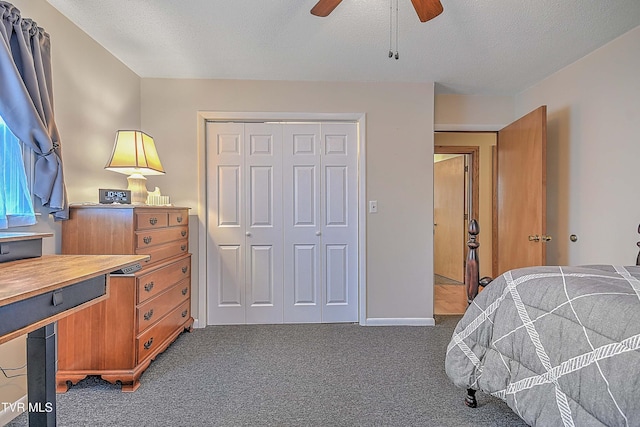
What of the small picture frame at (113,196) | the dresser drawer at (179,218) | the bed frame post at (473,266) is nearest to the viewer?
the bed frame post at (473,266)

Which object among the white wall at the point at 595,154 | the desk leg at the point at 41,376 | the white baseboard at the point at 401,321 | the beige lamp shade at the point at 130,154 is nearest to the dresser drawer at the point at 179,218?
the beige lamp shade at the point at 130,154

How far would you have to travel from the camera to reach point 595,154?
2.59 metres

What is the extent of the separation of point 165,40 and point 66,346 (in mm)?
2111

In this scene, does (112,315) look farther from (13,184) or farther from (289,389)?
(289,389)

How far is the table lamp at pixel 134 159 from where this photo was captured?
7.61 ft

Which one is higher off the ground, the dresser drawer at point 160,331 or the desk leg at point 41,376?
the desk leg at point 41,376

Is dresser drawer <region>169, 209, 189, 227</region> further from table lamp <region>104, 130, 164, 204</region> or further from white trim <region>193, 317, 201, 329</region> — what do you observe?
white trim <region>193, 317, 201, 329</region>

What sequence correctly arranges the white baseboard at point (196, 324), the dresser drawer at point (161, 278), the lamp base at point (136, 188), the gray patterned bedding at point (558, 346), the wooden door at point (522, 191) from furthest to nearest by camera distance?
1. the white baseboard at point (196, 324)
2. the wooden door at point (522, 191)
3. the lamp base at point (136, 188)
4. the dresser drawer at point (161, 278)
5. the gray patterned bedding at point (558, 346)

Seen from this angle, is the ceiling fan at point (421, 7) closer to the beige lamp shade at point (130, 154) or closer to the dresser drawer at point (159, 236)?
the beige lamp shade at point (130, 154)

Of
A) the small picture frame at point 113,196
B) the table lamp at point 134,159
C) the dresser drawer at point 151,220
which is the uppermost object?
the table lamp at point 134,159

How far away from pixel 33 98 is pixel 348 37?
1.90 m

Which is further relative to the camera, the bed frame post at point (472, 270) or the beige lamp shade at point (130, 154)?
the beige lamp shade at point (130, 154)

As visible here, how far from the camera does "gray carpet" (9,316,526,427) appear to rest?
172 centimetres

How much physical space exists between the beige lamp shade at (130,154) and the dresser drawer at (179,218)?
392 mm
